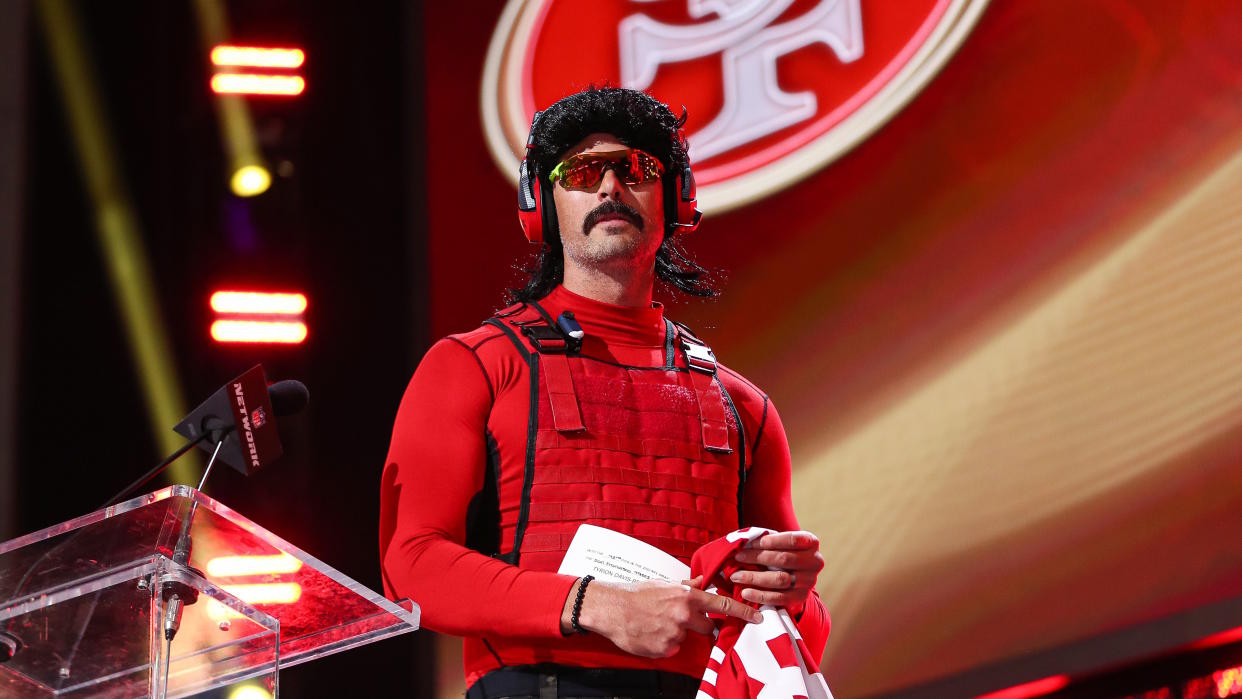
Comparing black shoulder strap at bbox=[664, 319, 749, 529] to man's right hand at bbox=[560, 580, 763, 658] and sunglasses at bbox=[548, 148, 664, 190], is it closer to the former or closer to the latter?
sunglasses at bbox=[548, 148, 664, 190]

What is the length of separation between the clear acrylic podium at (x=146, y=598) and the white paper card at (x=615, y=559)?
31 centimetres

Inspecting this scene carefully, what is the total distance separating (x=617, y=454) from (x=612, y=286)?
0.40m

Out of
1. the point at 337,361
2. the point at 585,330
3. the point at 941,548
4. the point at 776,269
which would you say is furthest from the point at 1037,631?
the point at 337,361

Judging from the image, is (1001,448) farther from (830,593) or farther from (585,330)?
(585,330)

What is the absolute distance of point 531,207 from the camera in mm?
2863

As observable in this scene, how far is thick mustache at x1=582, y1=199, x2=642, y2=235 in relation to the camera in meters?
2.71

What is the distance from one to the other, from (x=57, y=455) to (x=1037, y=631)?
2988 mm

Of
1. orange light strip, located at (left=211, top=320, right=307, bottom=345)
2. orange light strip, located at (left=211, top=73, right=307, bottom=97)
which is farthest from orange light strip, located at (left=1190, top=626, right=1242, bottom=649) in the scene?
orange light strip, located at (left=211, top=73, right=307, bottom=97)

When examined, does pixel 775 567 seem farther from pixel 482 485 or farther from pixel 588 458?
pixel 482 485

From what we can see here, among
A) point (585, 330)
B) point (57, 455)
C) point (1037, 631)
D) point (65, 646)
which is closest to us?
point (65, 646)

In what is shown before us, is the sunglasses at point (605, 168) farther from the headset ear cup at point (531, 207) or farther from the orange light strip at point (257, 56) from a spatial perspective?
the orange light strip at point (257, 56)

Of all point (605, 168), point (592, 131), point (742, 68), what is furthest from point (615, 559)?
point (742, 68)

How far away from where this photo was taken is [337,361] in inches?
198

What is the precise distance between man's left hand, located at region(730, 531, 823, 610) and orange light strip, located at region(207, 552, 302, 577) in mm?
628
